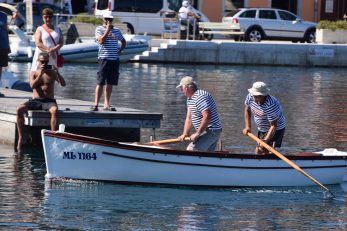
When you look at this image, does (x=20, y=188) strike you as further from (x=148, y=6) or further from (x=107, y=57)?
(x=148, y=6)

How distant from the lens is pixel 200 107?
53.3ft

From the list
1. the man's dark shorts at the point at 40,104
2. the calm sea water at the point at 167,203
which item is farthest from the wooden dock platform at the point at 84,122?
the calm sea water at the point at 167,203

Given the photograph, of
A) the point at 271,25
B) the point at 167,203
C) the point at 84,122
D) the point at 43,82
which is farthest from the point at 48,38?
the point at 271,25

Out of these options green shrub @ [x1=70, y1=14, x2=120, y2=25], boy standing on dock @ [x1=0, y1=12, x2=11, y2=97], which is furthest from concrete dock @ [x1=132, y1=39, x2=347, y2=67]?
boy standing on dock @ [x1=0, y1=12, x2=11, y2=97]

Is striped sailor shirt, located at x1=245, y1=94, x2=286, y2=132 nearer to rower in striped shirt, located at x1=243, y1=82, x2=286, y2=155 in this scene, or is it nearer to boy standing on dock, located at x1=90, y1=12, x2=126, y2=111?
rower in striped shirt, located at x1=243, y1=82, x2=286, y2=155

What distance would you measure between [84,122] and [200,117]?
131 inches

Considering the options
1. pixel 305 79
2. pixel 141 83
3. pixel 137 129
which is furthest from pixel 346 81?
pixel 137 129

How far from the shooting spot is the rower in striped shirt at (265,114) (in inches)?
645

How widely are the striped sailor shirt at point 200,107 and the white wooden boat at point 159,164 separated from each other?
0.46m

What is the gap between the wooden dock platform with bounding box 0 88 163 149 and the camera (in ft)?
62.3

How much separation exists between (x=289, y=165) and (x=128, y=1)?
31867 mm

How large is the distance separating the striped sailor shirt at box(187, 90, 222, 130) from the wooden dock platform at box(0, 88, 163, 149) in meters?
3.13

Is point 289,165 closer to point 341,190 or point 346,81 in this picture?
point 341,190

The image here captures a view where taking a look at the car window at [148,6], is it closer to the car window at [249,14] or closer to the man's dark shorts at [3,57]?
the car window at [249,14]
